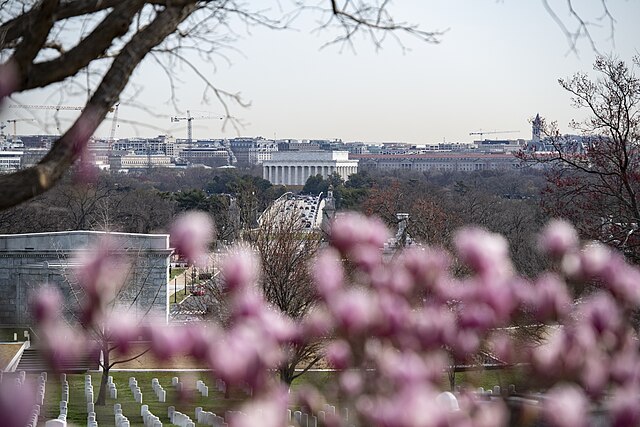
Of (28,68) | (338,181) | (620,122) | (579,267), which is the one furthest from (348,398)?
(338,181)

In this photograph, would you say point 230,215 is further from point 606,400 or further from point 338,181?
point 338,181

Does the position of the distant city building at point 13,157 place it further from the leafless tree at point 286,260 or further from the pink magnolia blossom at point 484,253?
the pink magnolia blossom at point 484,253

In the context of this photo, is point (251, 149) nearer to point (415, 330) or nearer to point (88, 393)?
point (88, 393)

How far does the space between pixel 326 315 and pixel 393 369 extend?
0.51 m

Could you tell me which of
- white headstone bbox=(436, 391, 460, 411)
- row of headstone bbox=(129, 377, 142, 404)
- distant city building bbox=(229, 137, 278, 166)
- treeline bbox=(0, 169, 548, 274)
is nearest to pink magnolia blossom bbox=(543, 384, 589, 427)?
white headstone bbox=(436, 391, 460, 411)

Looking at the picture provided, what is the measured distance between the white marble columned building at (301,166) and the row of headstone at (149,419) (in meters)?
99.5

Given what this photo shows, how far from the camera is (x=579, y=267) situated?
235 cm

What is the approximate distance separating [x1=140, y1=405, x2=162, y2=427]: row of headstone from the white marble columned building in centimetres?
9950

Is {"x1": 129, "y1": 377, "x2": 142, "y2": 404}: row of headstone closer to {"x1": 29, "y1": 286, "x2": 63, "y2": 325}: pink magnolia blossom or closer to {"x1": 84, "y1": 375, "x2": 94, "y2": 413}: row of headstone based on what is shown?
{"x1": 84, "y1": 375, "x2": 94, "y2": 413}: row of headstone

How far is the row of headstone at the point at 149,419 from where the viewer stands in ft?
47.1

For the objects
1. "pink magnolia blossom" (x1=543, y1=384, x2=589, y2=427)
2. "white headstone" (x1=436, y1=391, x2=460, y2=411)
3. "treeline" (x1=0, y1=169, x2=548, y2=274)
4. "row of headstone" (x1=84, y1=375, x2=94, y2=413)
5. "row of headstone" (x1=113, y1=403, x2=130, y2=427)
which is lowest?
"row of headstone" (x1=84, y1=375, x2=94, y2=413)

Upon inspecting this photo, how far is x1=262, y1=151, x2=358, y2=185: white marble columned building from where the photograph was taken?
116 m

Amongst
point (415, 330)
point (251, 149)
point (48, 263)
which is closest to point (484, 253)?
point (415, 330)

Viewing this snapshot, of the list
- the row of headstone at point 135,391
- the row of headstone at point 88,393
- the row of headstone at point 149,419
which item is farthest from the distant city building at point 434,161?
the row of headstone at point 149,419
